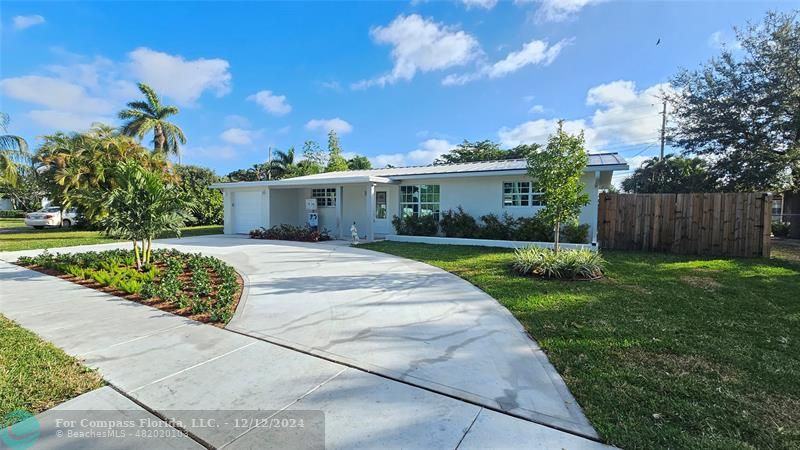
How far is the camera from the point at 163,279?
670cm

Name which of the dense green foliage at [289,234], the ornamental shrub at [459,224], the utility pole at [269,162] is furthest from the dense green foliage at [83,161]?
the utility pole at [269,162]

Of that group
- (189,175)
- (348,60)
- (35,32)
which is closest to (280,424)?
(35,32)

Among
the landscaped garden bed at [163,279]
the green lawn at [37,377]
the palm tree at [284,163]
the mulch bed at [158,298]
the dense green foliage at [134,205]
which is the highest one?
the palm tree at [284,163]

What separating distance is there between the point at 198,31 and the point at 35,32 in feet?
13.1

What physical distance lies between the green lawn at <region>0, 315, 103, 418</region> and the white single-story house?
34.1 feet

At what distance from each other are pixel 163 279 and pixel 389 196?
9850 mm

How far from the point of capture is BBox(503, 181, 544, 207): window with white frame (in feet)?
40.4

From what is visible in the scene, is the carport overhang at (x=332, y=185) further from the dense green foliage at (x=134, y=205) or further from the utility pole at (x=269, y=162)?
the utility pole at (x=269, y=162)

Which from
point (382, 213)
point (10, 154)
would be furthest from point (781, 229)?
point (10, 154)

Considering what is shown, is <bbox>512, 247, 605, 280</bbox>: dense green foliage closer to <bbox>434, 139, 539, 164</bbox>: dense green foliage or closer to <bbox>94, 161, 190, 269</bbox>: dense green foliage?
<bbox>94, 161, 190, 269</bbox>: dense green foliage

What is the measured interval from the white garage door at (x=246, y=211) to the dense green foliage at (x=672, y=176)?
22403 mm

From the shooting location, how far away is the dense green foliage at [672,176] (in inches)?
713

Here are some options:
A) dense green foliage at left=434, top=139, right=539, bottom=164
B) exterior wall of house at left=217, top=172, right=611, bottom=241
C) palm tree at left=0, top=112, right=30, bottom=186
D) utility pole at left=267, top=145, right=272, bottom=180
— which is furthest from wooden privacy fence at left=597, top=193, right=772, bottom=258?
utility pole at left=267, top=145, right=272, bottom=180

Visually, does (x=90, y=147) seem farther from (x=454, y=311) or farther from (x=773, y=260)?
(x=773, y=260)
